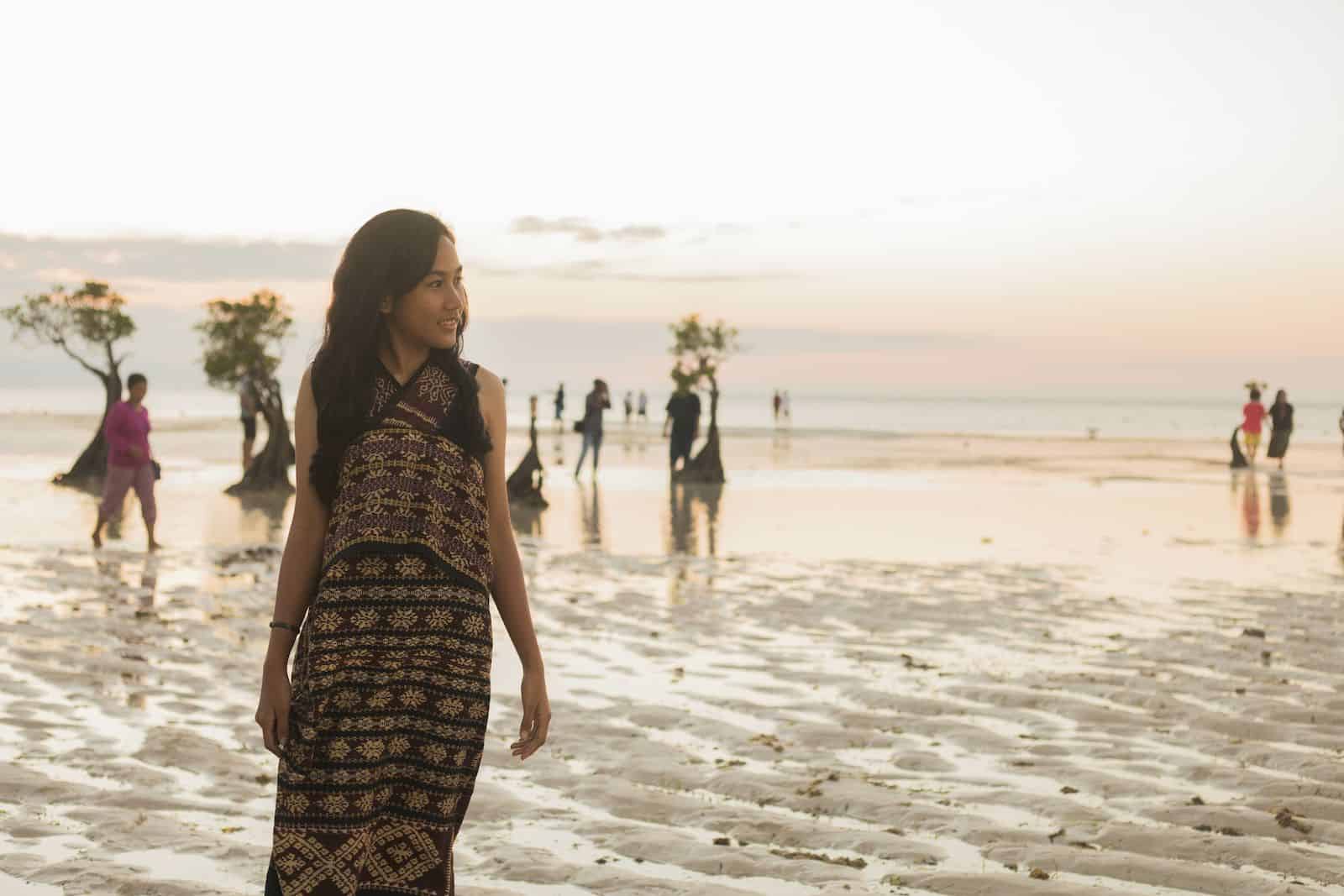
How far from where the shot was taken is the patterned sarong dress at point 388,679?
10.2ft

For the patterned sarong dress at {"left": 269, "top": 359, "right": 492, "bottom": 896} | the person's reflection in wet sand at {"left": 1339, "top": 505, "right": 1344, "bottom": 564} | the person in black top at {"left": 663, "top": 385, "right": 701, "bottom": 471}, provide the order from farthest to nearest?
the person in black top at {"left": 663, "top": 385, "right": 701, "bottom": 471} < the person's reflection in wet sand at {"left": 1339, "top": 505, "right": 1344, "bottom": 564} < the patterned sarong dress at {"left": 269, "top": 359, "right": 492, "bottom": 896}

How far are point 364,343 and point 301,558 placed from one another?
497 millimetres

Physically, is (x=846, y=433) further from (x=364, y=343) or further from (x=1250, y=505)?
(x=364, y=343)

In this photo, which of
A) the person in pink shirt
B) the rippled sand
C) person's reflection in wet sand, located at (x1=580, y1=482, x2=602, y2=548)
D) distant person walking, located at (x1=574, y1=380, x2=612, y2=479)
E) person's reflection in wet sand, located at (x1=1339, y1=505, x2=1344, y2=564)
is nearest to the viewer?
the rippled sand

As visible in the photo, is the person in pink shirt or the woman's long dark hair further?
the person in pink shirt

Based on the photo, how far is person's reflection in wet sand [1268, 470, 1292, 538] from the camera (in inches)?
762

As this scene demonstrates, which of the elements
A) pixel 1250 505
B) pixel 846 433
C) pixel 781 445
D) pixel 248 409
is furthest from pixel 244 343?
pixel 846 433

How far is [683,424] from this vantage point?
27453 millimetres

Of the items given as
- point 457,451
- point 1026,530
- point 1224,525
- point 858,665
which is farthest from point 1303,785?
point 1224,525

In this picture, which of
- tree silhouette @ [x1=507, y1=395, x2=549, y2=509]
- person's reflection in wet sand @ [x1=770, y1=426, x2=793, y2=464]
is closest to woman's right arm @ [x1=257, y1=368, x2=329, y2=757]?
tree silhouette @ [x1=507, y1=395, x2=549, y2=509]

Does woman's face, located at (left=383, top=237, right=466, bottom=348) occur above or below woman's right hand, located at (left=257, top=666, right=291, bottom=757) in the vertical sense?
above

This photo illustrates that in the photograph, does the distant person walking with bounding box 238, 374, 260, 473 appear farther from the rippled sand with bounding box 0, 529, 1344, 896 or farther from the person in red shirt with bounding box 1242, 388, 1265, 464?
the person in red shirt with bounding box 1242, 388, 1265, 464

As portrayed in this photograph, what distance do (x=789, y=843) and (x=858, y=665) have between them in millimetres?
3543

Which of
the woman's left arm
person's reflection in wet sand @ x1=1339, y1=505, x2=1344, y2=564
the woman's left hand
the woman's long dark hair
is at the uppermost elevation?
the woman's long dark hair
